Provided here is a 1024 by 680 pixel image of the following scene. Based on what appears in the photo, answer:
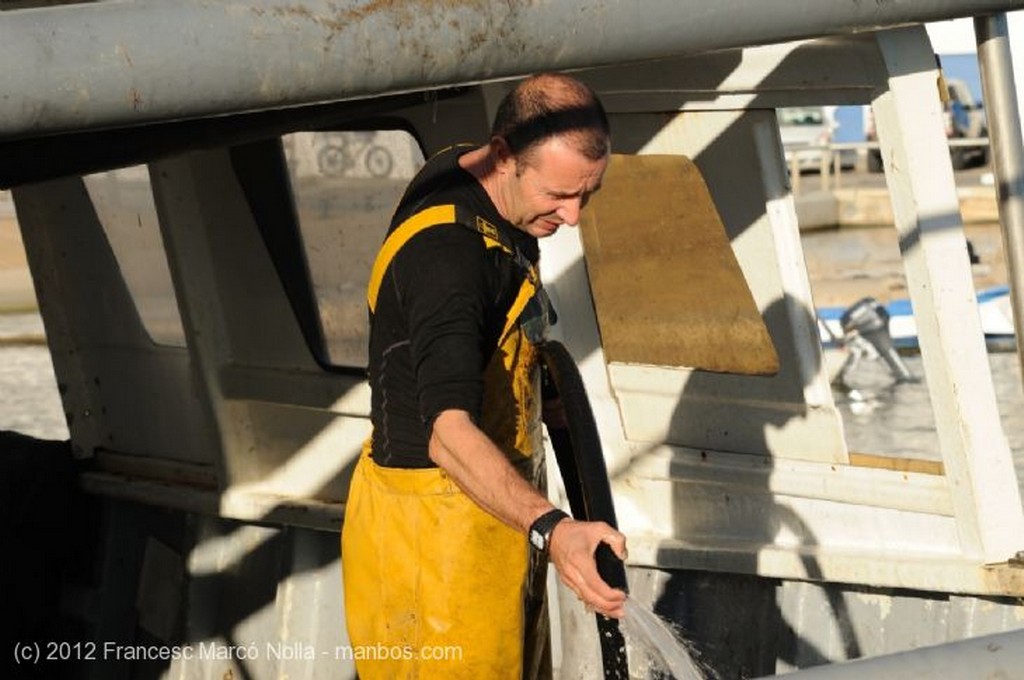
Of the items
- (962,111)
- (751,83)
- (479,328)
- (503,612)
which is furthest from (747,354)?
(962,111)

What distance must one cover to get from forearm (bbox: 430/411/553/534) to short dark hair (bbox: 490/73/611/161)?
1.70 feet

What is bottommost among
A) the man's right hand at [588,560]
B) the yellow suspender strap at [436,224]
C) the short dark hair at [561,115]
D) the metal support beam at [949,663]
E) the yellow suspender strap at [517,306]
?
the man's right hand at [588,560]

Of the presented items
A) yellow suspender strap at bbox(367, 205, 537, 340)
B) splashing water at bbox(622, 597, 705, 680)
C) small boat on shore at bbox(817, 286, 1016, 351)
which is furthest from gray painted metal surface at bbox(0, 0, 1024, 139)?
small boat on shore at bbox(817, 286, 1016, 351)

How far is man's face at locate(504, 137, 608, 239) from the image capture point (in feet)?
10.8

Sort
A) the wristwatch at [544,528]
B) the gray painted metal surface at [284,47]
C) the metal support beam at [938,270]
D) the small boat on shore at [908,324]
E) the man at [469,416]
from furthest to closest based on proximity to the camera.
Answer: the small boat on shore at [908,324] → the metal support beam at [938,270] → the man at [469,416] → the wristwatch at [544,528] → the gray painted metal surface at [284,47]

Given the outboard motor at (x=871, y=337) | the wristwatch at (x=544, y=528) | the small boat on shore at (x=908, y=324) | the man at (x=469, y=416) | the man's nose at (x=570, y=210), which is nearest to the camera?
the wristwatch at (x=544, y=528)

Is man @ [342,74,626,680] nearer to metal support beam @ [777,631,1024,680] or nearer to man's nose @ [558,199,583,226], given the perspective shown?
man's nose @ [558,199,583,226]

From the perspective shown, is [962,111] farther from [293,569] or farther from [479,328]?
[479,328]

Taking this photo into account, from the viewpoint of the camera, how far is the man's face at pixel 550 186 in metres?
3.29

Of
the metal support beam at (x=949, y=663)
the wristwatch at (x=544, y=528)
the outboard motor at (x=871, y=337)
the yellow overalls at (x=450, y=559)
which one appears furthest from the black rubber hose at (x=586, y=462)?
the outboard motor at (x=871, y=337)

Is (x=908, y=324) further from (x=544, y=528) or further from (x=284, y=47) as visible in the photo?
(x=284, y=47)

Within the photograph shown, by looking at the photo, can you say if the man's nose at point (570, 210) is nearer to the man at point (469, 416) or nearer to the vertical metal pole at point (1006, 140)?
the man at point (469, 416)

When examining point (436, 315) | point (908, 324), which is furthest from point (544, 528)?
point (908, 324)

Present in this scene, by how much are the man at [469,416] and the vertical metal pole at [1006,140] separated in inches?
33.8
